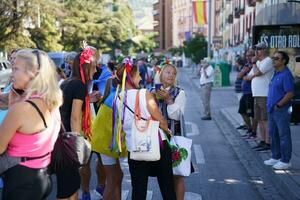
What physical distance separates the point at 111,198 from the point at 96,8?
154 feet

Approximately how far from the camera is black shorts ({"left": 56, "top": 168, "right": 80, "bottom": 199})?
13.6 feet

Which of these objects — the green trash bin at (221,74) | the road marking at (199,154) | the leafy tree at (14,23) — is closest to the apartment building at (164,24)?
the green trash bin at (221,74)

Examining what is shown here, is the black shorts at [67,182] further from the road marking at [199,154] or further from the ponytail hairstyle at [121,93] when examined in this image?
the road marking at [199,154]

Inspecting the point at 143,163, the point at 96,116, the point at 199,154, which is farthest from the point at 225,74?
the point at 143,163

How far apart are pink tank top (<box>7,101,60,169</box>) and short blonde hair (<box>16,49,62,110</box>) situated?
0.15 metres

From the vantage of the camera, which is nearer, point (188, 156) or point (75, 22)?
point (188, 156)

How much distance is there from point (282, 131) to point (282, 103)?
427 millimetres

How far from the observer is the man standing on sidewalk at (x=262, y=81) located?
341 inches

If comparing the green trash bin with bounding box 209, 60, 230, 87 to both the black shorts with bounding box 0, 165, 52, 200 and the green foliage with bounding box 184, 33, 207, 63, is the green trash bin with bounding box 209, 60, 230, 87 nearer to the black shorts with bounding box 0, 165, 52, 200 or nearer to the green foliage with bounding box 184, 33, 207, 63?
the green foliage with bounding box 184, 33, 207, 63

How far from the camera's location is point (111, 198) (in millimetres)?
5270

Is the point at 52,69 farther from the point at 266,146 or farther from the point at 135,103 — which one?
the point at 266,146

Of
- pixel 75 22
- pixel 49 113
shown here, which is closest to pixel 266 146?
pixel 49 113

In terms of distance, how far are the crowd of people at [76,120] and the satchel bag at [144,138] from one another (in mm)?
52

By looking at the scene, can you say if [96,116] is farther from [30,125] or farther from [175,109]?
[30,125]
